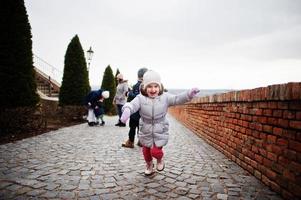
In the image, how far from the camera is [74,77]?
13453mm

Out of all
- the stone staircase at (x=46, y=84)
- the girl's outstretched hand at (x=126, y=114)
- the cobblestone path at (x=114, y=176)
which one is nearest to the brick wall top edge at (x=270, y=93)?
the cobblestone path at (x=114, y=176)

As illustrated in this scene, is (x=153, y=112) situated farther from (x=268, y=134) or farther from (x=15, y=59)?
(x=15, y=59)

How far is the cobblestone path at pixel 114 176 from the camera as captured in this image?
302 cm

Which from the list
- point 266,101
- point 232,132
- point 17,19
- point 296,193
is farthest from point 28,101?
point 296,193

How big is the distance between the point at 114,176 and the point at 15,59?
605 centimetres

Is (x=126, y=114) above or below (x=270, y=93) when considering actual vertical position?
below

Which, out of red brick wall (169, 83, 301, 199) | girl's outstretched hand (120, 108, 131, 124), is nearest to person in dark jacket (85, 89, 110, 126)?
red brick wall (169, 83, 301, 199)

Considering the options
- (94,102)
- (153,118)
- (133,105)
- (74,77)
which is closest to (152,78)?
(133,105)

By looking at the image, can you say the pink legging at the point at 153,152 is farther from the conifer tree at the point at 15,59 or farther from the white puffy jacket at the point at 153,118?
the conifer tree at the point at 15,59

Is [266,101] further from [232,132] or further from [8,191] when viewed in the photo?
[8,191]

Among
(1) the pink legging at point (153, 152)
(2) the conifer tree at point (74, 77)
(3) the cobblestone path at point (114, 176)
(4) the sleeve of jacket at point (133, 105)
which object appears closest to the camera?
(3) the cobblestone path at point (114, 176)

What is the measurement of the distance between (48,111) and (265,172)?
13.3m

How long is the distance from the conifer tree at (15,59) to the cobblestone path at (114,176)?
8.77 feet

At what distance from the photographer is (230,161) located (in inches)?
187
